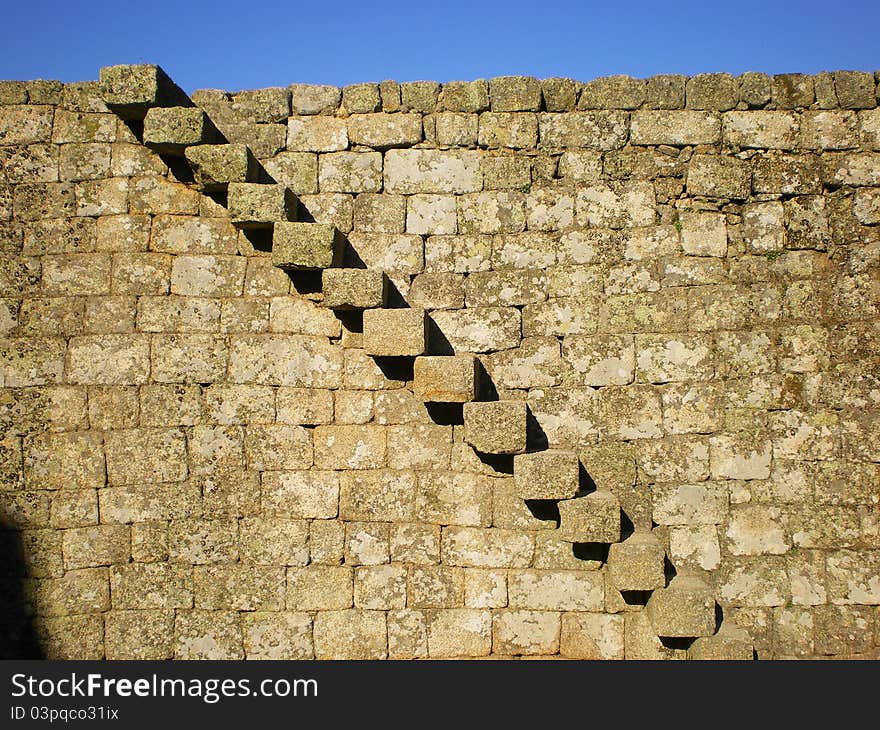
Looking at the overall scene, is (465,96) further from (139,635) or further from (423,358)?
(139,635)

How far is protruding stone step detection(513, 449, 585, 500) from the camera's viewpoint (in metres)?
5.55

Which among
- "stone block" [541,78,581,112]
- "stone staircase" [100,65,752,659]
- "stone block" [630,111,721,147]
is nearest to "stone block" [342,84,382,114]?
"stone staircase" [100,65,752,659]

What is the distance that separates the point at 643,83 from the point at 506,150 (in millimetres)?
1139

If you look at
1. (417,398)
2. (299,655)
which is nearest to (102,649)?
(299,655)

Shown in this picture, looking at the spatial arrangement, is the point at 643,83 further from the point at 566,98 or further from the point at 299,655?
the point at 299,655

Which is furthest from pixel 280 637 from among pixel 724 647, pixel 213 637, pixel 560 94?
Result: pixel 560 94

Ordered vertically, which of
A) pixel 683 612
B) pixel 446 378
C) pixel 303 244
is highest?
pixel 303 244

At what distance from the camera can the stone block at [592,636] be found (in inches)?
232

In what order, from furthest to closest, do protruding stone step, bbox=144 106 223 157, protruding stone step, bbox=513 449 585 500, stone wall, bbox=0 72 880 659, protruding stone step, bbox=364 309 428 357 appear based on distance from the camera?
stone wall, bbox=0 72 880 659
protruding stone step, bbox=144 106 223 157
protruding stone step, bbox=364 309 428 357
protruding stone step, bbox=513 449 585 500

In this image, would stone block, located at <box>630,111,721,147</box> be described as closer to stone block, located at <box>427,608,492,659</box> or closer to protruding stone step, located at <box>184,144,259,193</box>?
protruding stone step, located at <box>184,144,259,193</box>

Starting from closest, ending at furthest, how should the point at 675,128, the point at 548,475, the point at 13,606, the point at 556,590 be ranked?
the point at 548,475
the point at 556,590
the point at 13,606
the point at 675,128

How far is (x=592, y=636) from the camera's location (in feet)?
19.4

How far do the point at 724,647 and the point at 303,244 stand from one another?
400 cm

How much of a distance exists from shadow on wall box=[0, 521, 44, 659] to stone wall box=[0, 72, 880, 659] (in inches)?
1.2
